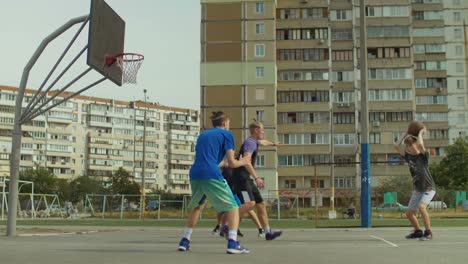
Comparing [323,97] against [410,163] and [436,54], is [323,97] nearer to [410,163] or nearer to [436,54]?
[436,54]

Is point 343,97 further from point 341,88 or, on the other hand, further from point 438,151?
point 438,151

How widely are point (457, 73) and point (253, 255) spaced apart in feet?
306

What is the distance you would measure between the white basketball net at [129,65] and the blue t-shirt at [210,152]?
703cm

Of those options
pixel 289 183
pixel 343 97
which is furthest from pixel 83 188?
pixel 343 97

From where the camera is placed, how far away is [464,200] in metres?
39.3

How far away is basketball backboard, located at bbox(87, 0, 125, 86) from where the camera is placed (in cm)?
1346

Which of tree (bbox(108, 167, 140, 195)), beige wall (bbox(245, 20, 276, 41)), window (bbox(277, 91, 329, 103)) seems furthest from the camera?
tree (bbox(108, 167, 140, 195))

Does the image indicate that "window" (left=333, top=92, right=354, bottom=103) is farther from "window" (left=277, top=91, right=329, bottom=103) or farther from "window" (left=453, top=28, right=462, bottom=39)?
"window" (left=453, top=28, right=462, bottom=39)

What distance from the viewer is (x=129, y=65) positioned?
15797mm

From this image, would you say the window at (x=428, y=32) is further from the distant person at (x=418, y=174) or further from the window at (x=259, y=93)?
the distant person at (x=418, y=174)

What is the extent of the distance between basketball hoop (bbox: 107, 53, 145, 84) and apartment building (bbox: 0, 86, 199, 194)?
11433 centimetres

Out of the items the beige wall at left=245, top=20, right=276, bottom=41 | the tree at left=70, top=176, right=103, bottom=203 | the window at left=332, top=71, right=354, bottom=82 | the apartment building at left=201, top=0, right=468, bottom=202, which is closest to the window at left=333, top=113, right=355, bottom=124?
the apartment building at left=201, top=0, right=468, bottom=202

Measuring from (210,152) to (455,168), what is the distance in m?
75.4

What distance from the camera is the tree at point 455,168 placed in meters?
77.5
